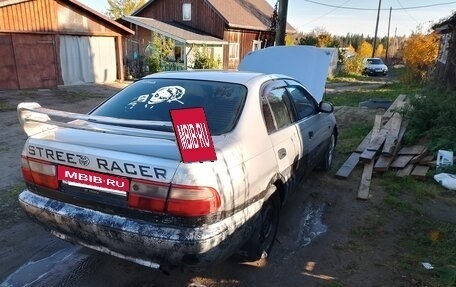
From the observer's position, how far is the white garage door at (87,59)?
16.4m

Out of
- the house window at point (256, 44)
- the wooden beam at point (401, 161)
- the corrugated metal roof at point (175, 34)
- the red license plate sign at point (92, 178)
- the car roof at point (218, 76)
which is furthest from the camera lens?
the house window at point (256, 44)

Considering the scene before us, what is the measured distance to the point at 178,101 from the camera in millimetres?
3094

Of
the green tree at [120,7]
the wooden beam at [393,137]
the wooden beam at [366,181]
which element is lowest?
Result: the wooden beam at [366,181]

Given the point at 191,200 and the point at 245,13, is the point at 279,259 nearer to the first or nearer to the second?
the point at 191,200

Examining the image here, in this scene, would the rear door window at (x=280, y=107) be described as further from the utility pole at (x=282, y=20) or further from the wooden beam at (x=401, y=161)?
the utility pole at (x=282, y=20)

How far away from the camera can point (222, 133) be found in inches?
105

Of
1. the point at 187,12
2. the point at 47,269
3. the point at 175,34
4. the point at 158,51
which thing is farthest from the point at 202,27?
the point at 47,269

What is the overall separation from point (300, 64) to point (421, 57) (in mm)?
14538

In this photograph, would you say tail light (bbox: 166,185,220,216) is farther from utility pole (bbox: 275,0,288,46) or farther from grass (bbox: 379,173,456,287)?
utility pole (bbox: 275,0,288,46)

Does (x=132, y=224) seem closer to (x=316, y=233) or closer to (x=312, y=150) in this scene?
(x=316, y=233)

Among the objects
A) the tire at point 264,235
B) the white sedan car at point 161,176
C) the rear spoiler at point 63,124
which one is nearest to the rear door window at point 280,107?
the white sedan car at point 161,176

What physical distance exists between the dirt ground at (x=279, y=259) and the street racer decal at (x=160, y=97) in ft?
4.55

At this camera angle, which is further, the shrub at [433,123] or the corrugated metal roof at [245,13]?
the corrugated metal roof at [245,13]

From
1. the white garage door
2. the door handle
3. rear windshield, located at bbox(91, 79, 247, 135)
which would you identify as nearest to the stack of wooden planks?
the door handle
